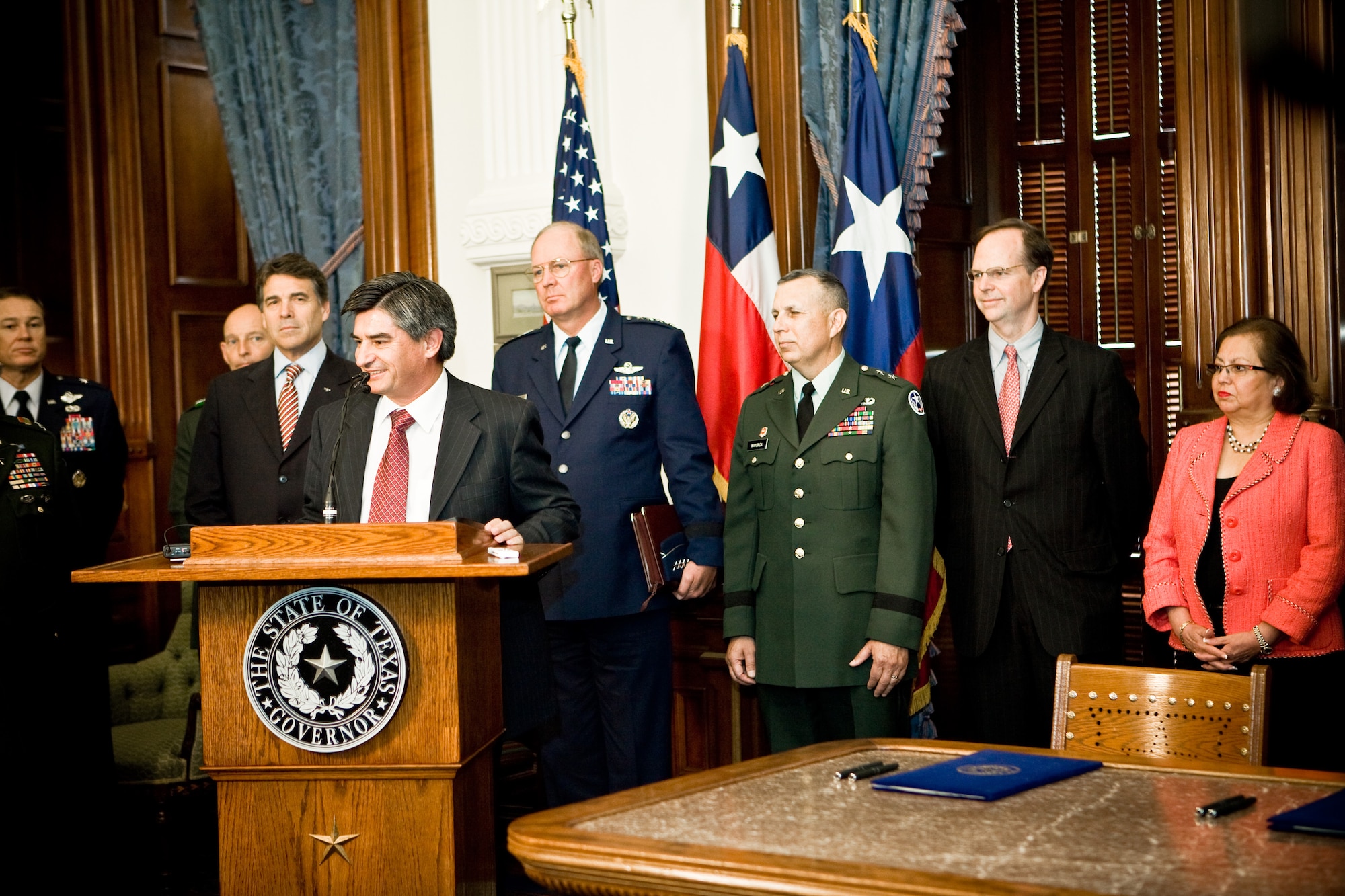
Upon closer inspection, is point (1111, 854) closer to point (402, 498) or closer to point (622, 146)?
point (402, 498)

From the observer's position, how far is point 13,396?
4.33m

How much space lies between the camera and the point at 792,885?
1295 mm

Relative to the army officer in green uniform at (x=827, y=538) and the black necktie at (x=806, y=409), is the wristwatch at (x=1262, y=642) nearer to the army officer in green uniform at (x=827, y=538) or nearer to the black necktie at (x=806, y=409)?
the army officer in green uniform at (x=827, y=538)

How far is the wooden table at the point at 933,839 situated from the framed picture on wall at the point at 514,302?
2.94 metres

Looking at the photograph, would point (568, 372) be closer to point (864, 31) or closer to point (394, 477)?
point (394, 477)

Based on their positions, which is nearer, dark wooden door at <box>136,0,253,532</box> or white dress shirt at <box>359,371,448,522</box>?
white dress shirt at <box>359,371,448,522</box>

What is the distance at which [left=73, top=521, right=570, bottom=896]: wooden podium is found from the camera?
7.21ft

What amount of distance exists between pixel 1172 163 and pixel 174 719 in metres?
3.61

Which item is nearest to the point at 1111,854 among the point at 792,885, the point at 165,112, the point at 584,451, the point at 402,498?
the point at 792,885

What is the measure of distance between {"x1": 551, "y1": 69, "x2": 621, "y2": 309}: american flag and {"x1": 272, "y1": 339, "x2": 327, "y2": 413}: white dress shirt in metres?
0.94

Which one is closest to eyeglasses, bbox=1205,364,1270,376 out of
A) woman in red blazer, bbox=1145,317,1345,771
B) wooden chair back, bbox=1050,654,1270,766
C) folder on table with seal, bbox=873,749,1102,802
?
woman in red blazer, bbox=1145,317,1345,771

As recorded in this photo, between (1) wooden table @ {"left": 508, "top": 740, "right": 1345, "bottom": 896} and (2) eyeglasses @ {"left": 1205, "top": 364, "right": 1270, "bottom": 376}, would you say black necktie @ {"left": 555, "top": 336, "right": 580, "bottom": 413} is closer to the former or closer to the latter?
(2) eyeglasses @ {"left": 1205, "top": 364, "right": 1270, "bottom": 376}

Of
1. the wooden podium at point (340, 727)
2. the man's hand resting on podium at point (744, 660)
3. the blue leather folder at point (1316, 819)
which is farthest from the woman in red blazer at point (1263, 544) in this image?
the wooden podium at point (340, 727)

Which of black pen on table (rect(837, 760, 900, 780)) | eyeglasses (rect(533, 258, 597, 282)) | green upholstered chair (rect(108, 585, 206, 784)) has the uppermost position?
eyeglasses (rect(533, 258, 597, 282))
